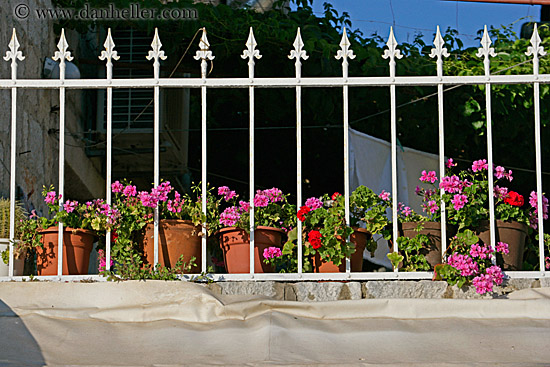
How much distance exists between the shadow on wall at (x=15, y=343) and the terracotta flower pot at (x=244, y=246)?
1.09m

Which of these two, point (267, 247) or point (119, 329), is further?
point (267, 247)

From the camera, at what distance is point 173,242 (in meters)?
4.30

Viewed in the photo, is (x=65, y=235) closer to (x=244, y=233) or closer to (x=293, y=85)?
(x=244, y=233)

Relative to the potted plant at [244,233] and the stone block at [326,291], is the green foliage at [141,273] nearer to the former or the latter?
the potted plant at [244,233]

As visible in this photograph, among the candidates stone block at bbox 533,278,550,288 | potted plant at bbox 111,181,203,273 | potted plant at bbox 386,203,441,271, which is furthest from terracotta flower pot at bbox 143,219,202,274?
stone block at bbox 533,278,550,288

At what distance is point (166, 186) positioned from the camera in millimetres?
4344

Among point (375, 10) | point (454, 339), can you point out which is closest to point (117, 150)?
point (375, 10)

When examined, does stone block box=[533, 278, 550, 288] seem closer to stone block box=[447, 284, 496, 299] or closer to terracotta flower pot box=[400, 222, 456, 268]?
stone block box=[447, 284, 496, 299]

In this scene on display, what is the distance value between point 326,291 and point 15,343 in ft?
4.87

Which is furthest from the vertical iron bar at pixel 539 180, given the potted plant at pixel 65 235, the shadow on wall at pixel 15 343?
the shadow on wall at pixel 15 343

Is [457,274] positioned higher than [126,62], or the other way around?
[126,62]

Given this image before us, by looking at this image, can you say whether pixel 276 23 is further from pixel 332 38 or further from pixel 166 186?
pixel 166 186

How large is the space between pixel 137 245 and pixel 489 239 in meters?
1.79

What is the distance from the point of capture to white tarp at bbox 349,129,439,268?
6719 millimetres
